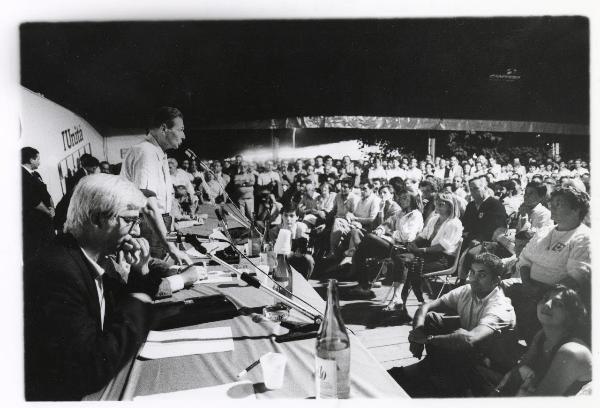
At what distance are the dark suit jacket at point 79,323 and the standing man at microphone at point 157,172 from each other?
2.28 ft

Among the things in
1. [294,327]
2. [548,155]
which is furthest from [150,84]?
[548,155]

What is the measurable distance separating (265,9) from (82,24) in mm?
927

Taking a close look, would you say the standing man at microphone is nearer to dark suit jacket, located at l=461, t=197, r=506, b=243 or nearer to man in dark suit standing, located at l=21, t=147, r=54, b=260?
man in dark suit standing, located at l=21, t=147, r=54, b=260

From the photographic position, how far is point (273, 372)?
1342 millimetres

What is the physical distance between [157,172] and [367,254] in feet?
4.25

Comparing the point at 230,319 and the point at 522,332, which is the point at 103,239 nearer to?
the point at 230,319

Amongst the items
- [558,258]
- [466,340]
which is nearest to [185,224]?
[466,340]

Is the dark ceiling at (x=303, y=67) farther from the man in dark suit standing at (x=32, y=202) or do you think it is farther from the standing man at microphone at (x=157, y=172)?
the man in dark suit standing at (x=32, y=202)

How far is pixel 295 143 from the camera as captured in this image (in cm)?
247

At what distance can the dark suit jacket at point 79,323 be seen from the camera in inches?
52.7

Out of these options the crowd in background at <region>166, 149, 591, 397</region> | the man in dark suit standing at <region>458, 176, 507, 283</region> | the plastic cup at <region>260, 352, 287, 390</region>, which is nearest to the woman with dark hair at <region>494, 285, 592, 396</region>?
the crowd in background at <region>166, 149, 591, 397</region>

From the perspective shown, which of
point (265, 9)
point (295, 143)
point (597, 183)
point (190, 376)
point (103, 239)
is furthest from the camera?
point (295, 143)

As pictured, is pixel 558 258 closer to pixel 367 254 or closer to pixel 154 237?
pixel 367 254

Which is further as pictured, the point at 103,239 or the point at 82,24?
the point at 82,24
